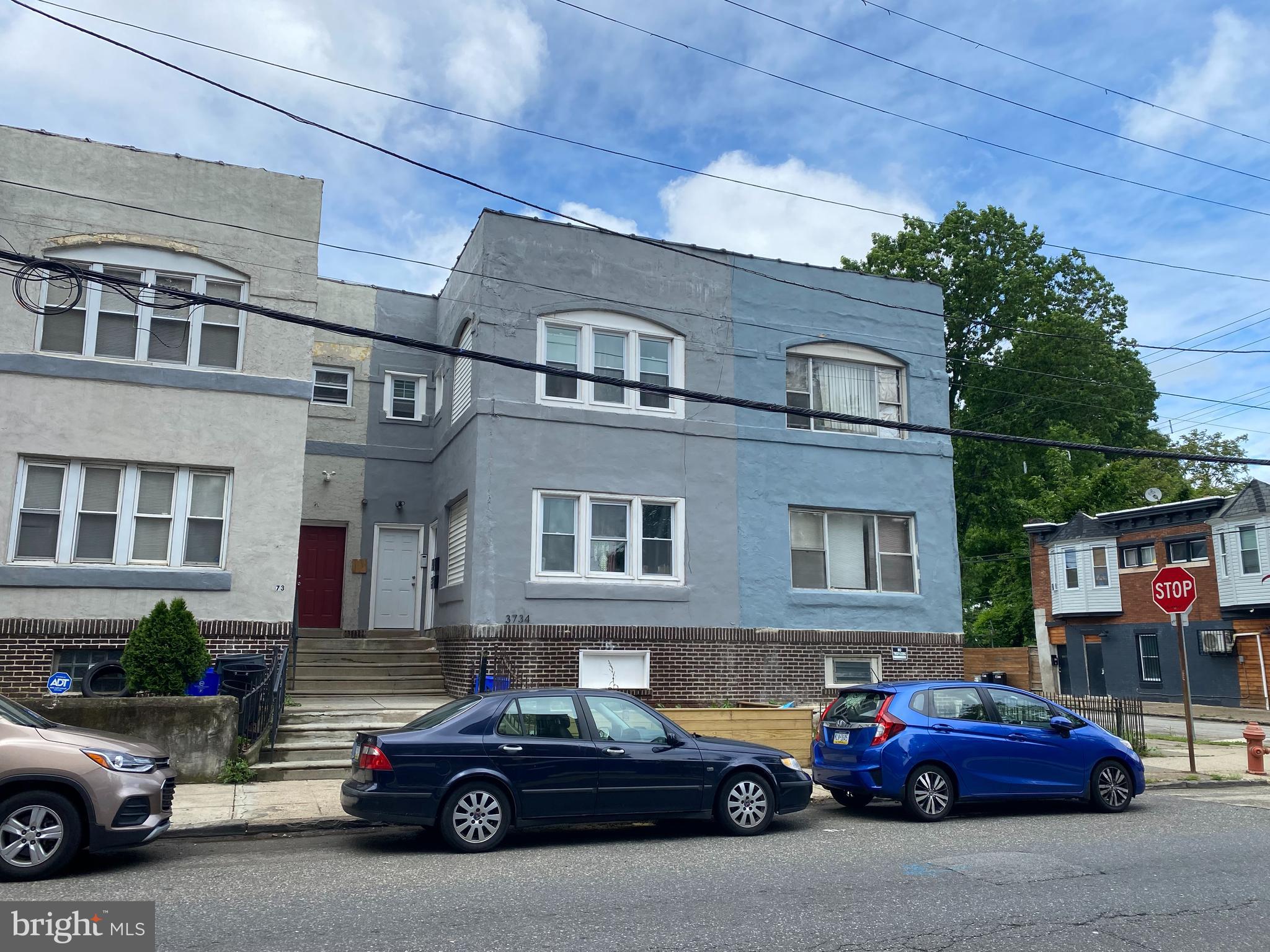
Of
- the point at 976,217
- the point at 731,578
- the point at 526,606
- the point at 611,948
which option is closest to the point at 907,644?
the point at 731,578

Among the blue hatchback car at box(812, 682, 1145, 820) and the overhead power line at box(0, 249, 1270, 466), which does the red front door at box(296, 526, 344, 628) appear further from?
the blue hatchback car at box(812, 682, 1145, 820)

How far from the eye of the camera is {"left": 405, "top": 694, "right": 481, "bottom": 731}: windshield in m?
9.07

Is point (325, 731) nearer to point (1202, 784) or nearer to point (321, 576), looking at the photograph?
point (321, 576)

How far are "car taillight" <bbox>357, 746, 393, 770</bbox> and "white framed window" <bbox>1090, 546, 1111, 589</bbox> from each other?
35103mm

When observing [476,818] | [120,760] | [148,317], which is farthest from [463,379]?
[120,760]

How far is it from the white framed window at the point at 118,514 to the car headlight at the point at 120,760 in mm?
7230

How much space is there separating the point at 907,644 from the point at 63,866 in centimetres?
1405

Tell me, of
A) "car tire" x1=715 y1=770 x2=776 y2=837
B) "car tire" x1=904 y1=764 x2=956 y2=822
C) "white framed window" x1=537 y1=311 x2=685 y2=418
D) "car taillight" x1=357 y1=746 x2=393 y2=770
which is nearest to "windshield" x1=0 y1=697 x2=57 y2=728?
"car taillight" x1=357 y1=746 x2=393 y2=770

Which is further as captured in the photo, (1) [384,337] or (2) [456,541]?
(2) [456,541]

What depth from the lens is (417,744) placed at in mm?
8625

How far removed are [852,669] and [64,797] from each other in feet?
43.2

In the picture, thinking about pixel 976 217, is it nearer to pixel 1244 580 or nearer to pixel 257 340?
pixel 1244 580

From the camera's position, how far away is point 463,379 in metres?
18.1

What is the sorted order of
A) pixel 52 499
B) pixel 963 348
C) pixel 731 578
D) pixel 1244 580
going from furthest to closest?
pixel 963 348 → pixel 1244 580 → pixel 731 578 → pixel 52 499
